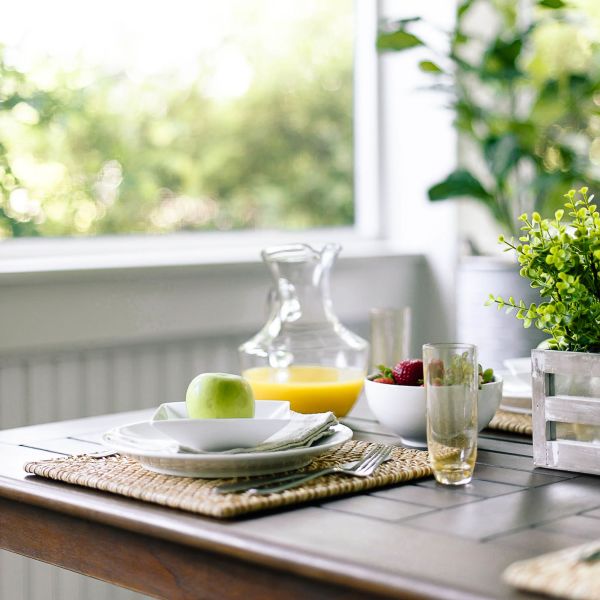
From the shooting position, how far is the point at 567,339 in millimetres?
1349

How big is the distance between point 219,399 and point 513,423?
1.61ft

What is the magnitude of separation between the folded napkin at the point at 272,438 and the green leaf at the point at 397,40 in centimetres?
161

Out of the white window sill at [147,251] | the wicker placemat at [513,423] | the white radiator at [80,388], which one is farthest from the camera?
the white window sill at [147,251]

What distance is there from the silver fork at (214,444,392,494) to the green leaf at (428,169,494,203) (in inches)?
61.5

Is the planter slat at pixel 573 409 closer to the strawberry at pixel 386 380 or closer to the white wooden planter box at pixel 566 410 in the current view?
the white wooden planter box at pixel 566 410

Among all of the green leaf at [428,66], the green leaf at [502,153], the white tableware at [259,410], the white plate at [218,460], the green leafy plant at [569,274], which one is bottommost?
the white plate at [218,460]

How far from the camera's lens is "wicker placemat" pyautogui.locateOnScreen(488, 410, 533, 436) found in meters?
1.59

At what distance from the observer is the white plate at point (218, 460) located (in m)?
1.23

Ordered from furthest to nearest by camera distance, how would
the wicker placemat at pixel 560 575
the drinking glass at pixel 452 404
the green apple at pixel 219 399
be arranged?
1. the green apple at pixel 219 399
2. the drinking glass at pixel 452 404
3. the wicker placemat at pixel 560 575

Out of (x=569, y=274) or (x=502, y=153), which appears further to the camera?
(x=502, y=153)

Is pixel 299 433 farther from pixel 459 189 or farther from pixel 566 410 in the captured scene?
pixel 459 189

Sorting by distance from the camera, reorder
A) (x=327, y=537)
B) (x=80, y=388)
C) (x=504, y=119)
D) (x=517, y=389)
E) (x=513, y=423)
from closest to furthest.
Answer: (x=327, y=537) → (x=513, y=423) → (x=517, y=389) → (x=80, y=388) → (x=504, y=119)

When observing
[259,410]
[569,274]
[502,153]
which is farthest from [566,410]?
[502,153]

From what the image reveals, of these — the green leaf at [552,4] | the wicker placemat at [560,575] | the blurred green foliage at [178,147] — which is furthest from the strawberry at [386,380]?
the green leaf at [552,4]
